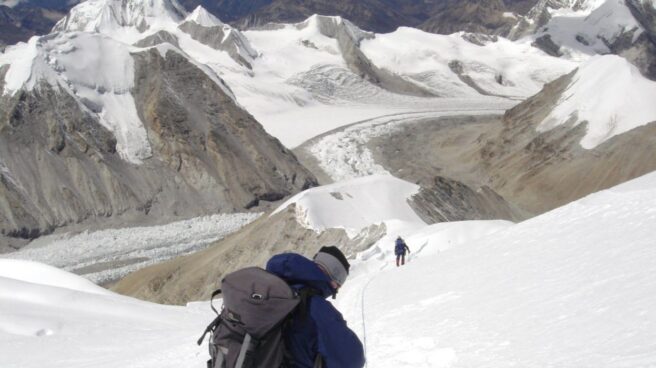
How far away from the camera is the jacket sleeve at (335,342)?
396cm

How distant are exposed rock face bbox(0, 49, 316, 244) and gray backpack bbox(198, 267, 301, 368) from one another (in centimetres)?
5004

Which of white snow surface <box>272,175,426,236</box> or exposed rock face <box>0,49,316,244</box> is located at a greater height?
white snow surface <box>272,175,426,236</box>

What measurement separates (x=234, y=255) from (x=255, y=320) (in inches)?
1126

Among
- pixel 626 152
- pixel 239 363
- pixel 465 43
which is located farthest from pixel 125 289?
pixel 465 43

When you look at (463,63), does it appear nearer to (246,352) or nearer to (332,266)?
(332,266)

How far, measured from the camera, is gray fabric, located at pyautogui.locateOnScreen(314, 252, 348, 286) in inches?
171

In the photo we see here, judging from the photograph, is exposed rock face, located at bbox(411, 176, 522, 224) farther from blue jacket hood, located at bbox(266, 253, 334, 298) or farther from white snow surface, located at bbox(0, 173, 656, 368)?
blue jacket hood, located at bbox(266, 253, 334, 298)

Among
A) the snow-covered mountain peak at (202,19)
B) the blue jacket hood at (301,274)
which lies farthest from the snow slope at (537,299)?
the snow-covered mountain peak at (202,19)

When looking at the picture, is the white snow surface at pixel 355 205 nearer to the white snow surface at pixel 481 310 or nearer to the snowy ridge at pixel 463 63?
the white snow surface at pixel 481 310

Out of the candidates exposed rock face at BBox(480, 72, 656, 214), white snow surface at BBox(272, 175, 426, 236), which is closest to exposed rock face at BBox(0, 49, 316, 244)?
exposed rock face at BBox(480, 72, 656, 214)

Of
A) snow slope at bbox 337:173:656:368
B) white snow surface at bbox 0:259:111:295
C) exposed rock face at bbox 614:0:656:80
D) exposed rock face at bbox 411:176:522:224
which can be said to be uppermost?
snow slope at bbox 337:173:656:368

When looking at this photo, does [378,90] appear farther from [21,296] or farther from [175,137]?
[21,296]

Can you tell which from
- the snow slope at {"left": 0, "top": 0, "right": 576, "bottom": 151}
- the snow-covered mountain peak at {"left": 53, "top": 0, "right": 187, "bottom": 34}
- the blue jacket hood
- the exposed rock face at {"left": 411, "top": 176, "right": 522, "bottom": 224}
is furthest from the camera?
the snow-covered mountain peak at {"left": 53, "top": 0, "right": 187, "bottom": 34}

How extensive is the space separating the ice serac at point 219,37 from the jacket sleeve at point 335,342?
117 meters
